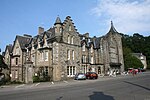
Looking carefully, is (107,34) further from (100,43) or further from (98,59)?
(98,59)

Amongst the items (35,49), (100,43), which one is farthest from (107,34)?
(35,49)

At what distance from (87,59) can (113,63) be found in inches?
395

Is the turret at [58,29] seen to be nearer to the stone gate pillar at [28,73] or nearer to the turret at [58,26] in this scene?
the turret at [58,26]

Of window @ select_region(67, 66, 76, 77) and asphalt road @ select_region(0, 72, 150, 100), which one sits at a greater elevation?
window @ select_region(67, 66, 76, 77)

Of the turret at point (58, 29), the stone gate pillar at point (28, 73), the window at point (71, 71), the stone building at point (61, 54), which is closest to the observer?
the stone gate pillar at point (28, 73)

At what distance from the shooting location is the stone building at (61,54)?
1447 inches

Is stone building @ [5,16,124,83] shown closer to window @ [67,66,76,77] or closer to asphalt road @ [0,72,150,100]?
window @ [67,66,76,77]

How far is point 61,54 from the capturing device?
37188mm

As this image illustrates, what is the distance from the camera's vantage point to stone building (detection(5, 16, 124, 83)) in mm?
36750

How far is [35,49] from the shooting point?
42.7 metres

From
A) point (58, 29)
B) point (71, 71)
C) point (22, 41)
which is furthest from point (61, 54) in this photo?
point (22, 41)

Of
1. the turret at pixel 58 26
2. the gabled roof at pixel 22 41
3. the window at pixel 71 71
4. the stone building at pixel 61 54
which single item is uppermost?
the turret at pixel 58 26

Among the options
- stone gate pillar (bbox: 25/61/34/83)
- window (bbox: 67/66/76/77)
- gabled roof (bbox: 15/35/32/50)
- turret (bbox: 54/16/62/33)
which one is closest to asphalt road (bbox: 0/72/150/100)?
stone gate pillar (bbox: 25/61/34/83)

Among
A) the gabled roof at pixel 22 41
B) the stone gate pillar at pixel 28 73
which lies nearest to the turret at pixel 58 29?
the stone gate pillar at pixel 28 73
